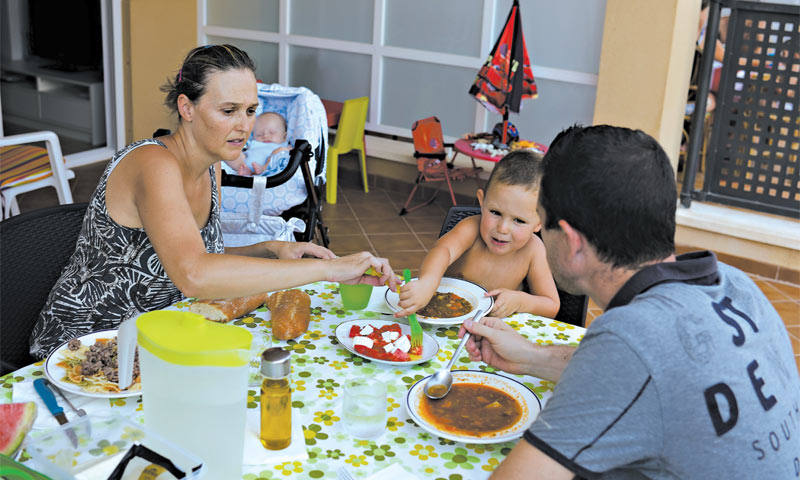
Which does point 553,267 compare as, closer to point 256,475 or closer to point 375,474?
point 375,474

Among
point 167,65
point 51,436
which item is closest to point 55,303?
point 51,436

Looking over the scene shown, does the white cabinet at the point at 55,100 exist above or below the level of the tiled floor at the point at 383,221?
above

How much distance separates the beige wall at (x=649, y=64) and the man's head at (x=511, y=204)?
8.71 ft

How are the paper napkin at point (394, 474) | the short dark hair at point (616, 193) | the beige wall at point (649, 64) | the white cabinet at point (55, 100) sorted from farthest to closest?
1. the white cabinet at point (55, 100)
2. the beige wall at point (649, 64)
3. the paper napkin at point (394, 474)
4. the short dark hair at point (616, 193)

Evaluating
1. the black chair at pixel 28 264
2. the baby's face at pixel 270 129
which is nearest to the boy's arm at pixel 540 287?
the black chair at pixel 28 264

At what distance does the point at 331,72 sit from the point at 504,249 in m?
4.26

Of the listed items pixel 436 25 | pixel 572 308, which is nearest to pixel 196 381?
pixel 572 308

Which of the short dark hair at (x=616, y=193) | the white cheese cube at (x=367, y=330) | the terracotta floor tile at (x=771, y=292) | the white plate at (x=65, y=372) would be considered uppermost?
the short dark hair at (x=616, y=193)

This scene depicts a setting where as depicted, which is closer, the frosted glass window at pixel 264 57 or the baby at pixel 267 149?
the baby at pixel 267 149

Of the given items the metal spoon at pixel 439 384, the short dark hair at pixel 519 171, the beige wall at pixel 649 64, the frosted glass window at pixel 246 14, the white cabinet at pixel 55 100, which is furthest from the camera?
the white cabinet at pixel 55 100

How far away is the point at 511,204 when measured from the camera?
84.9 inches

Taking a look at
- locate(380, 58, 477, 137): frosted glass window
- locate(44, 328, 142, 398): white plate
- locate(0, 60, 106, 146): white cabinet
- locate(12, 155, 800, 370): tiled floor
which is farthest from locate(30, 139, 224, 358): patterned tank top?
locate(0, 60, 106, 146): white cabinet

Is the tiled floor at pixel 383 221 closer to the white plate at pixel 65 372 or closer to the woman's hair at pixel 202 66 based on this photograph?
the woman's hair at pixel 202 66

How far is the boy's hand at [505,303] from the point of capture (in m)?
1.93
